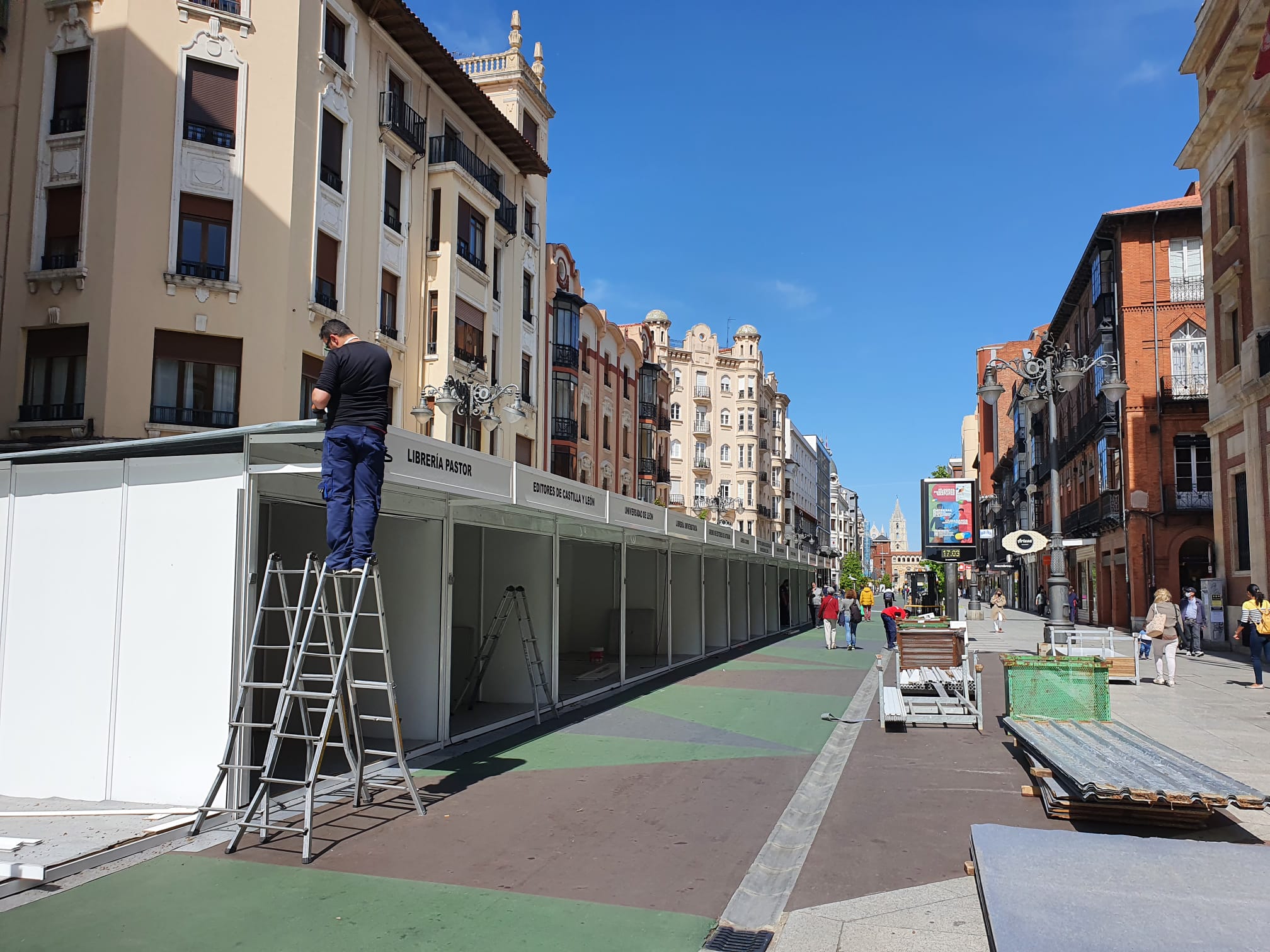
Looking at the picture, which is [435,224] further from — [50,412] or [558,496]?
[558,496]

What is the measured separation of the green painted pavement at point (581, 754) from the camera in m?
9.52

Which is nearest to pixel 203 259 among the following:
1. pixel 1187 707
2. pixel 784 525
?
pixel 1187 707

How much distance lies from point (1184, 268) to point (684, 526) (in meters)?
28.4

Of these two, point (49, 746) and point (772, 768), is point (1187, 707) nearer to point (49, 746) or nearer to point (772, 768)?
point (772, 768)

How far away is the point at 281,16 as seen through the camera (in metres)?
20.9

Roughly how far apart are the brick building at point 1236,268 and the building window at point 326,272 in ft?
73.7

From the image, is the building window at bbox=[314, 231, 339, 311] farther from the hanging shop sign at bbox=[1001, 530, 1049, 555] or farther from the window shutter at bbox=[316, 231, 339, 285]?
the hanging shop sign at bbox=[1001, 530, 1049, 555]

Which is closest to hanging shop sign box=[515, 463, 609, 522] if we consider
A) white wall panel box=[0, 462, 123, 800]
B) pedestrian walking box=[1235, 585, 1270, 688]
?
white wall panel box=[0, 462, 123, 800]

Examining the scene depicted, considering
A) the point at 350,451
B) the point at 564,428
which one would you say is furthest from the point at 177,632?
the point at 564,428

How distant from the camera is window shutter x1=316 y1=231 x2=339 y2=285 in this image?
21.7 m

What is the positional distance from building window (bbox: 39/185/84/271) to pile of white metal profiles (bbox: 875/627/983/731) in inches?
697

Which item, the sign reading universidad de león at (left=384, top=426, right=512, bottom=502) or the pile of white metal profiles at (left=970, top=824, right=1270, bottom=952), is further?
the sign reading universidad de león at (left=384, top=426, right=512, bottom=502)

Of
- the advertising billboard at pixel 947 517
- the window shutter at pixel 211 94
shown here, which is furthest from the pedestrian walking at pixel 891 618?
the window shutter at pixel 211 94

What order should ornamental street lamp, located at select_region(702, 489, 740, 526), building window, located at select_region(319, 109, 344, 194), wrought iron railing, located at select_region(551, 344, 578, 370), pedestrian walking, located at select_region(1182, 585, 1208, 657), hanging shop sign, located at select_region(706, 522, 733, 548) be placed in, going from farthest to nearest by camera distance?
ornamental street lamp, located at select_region(702, 489, 740, 526) < wrought iron railing, located at select_region(551, 344, 578, 370) < pedestrian walking, located at select_region(1182, 585, 1208, 657) < building window, located at select_region(319, 109, 344, 194) < hanging shop sign, located at select_region(706, 522, 733, 548)
